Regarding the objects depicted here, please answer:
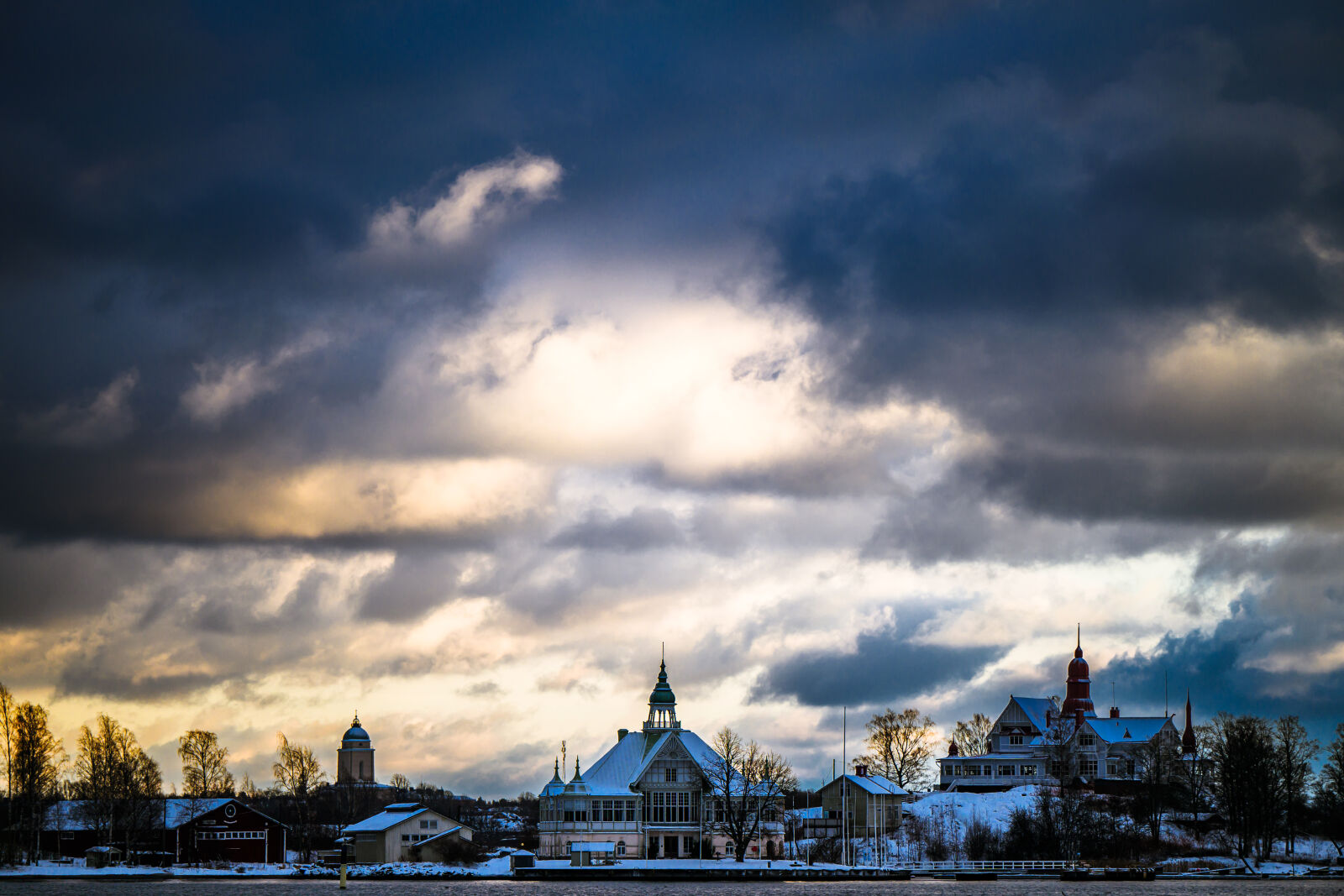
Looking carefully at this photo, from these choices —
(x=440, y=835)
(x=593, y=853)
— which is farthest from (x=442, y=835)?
(x=593, y=853)

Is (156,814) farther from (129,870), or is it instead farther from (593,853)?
(593,853)

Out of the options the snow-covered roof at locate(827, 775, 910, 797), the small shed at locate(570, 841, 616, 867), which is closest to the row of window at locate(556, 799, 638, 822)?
the small shed at locate(570, 841, 616, 867)

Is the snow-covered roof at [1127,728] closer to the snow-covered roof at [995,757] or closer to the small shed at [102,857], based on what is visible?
the snow-covered roof at [995,757]

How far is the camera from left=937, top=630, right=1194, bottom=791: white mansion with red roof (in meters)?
151

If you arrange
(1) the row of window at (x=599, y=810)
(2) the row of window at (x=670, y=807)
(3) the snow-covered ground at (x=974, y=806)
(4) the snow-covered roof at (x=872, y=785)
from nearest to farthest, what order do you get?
(1) the row of window at (x=599, y=810)
(2) the row of window at (x=670, y=807)
(3) the snow-covered ground at (x=974, y=806)
(4) the snow-covered roof at (x=872, y=785)

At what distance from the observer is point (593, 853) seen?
381 feet

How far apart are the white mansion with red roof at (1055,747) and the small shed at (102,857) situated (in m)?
79.9

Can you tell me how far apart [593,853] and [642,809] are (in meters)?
5.63

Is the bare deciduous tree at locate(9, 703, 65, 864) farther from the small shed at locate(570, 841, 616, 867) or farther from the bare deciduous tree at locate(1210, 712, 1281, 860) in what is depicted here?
the bare deciduous tree at locate(1210, 712, 1281, 860)

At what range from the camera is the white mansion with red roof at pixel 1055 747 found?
495 feet

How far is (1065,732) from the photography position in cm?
15362

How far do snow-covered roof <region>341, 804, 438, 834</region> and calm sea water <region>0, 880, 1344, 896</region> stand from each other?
578 inches

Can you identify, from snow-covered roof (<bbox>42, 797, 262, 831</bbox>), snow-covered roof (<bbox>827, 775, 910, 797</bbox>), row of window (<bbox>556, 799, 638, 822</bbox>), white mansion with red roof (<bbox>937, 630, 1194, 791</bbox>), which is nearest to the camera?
row of window (<bbox>556, 799, 638, 822</bbox>)

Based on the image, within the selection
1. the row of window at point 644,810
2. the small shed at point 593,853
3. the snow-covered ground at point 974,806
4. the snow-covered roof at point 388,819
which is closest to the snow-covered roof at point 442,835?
the snow-covered roof at point 388,819
